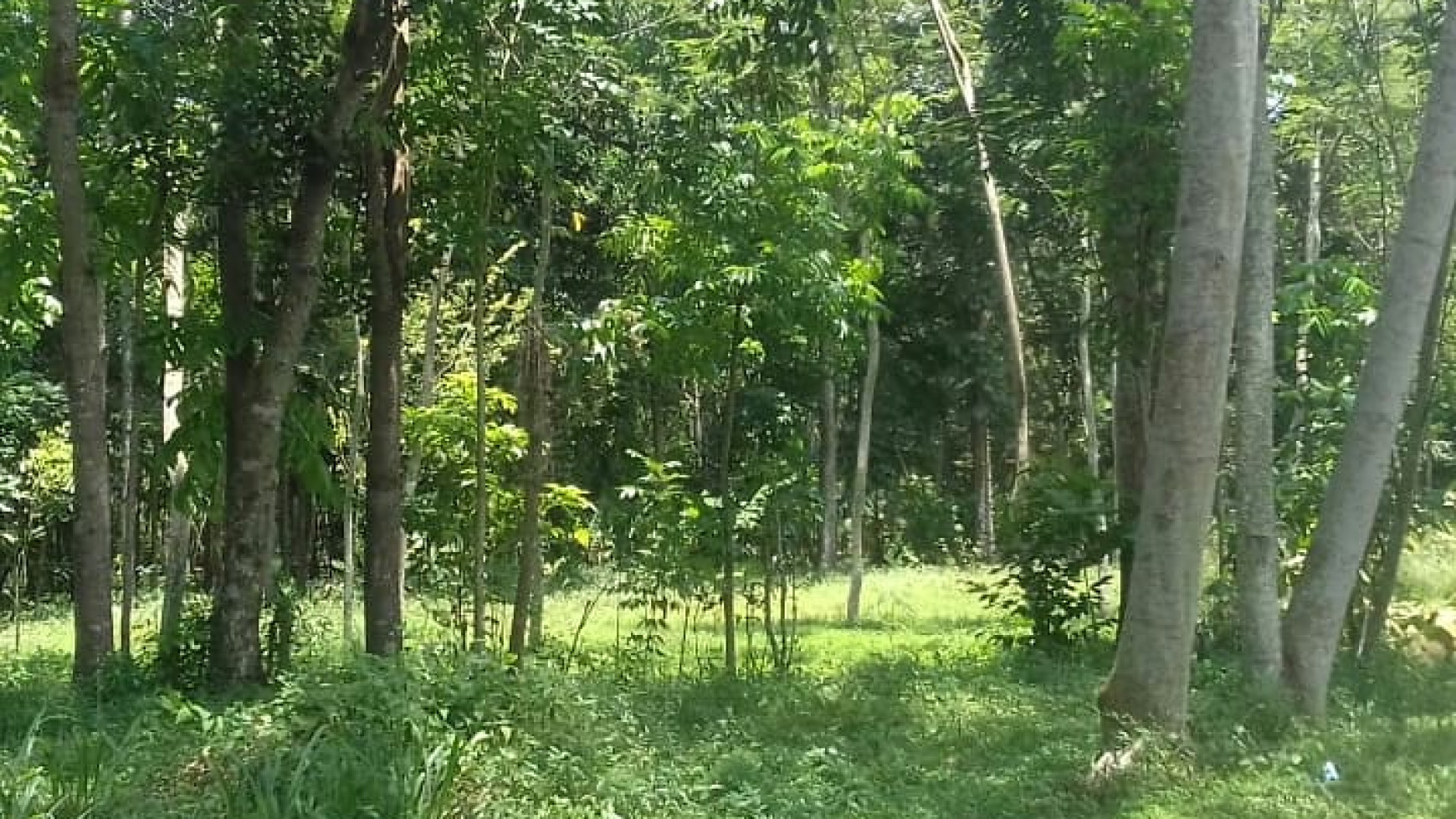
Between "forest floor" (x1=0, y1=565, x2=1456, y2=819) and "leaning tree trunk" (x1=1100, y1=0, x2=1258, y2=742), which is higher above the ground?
"leaning tree trunk" (x1=1100, y1=0, x2=1258, y2=742)

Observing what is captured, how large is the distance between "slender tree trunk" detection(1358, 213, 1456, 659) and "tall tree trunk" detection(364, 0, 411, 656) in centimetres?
716

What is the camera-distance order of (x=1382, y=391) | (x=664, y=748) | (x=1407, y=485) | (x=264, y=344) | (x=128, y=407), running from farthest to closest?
(x=128, y=407) → (x=1407, y=485) → (x=264, y=344) → (x=1382, y=391) → (x=664, y=748)

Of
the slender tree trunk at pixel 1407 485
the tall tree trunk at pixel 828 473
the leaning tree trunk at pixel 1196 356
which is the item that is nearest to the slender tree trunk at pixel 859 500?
the tall tree trunk at pixel 828 473

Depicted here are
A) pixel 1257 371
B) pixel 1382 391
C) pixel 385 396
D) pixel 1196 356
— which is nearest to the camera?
pixel 1196 356

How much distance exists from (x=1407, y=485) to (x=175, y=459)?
29.9ft

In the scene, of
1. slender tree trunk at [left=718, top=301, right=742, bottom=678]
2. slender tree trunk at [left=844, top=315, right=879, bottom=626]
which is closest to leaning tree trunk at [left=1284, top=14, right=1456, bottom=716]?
slender tree trunk at [left=718, top=301, right=742, bottom=678]

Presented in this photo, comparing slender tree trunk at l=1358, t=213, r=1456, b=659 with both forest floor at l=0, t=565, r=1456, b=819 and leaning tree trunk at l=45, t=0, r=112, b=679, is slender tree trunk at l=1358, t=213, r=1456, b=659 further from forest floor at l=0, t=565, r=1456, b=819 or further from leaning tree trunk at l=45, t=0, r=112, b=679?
leaning tree trunk at l=45, t=0, r=112, b=679

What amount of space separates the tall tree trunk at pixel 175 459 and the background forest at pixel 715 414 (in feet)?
0.16

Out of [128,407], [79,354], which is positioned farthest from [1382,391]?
[128,407]

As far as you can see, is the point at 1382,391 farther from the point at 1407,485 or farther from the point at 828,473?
the point at 828,473

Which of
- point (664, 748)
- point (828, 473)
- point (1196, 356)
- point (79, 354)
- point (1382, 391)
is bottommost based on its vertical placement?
point (664, 748)

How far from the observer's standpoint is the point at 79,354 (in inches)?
289

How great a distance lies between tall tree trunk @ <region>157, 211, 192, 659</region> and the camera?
8.95 metres

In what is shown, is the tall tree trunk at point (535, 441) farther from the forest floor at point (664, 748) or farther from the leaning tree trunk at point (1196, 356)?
the leaning tree trunk at point (1196, 356)
